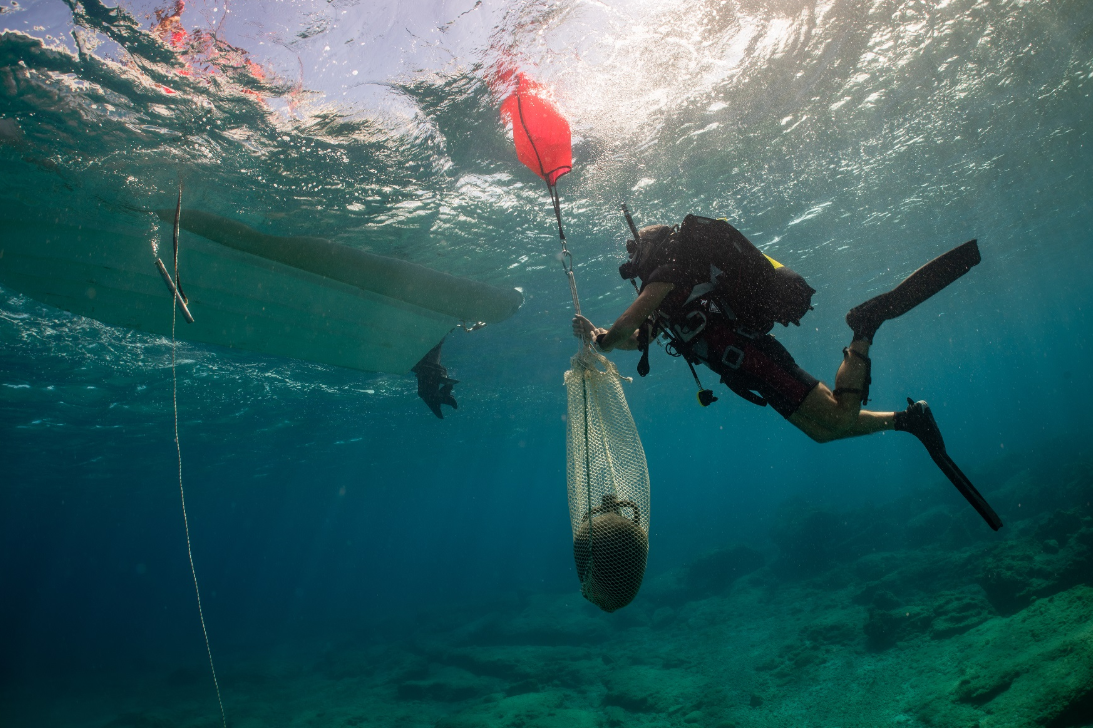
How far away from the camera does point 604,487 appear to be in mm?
3543

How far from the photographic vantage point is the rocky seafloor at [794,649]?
8773 millimetres

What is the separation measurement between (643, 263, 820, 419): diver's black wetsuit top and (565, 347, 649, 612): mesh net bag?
709 mm

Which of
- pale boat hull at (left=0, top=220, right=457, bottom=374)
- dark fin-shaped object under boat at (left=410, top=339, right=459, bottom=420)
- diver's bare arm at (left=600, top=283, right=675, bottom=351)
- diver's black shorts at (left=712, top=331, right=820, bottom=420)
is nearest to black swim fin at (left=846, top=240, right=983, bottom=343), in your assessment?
diver's black shorts at (left=712, top=331, right=820, bottom=420)

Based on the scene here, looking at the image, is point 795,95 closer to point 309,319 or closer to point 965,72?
point 965,72

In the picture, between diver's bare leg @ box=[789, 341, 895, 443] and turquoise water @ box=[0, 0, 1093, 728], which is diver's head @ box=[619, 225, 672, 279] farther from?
turquoise water @ box=[0, 0, 1093, 728]

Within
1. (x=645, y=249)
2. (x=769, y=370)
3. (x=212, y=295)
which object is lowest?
(x=769, y=370)

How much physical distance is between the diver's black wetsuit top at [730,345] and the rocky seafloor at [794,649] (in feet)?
22.6

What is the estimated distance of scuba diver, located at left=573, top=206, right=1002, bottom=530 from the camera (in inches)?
146

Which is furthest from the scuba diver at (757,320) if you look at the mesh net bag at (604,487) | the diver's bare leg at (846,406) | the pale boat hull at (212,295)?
the pale boat hull at (212,295)

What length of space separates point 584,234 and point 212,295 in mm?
9258

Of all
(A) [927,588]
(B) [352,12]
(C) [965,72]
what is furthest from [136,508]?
(C) [965,72]

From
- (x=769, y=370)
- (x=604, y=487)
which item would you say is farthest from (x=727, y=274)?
(x=604, y=487)

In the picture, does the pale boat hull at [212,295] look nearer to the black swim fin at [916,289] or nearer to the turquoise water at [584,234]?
the turquoise water at [584,234]

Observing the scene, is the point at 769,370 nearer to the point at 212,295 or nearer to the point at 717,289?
the point at 717,289
